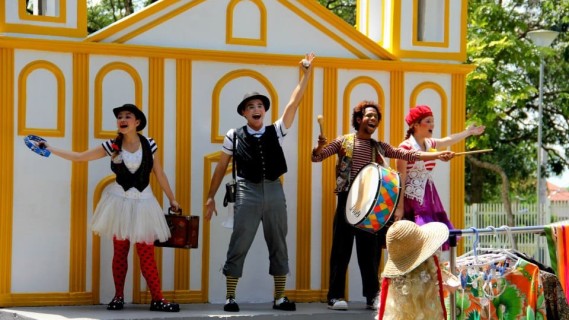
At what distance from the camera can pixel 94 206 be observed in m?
10.3

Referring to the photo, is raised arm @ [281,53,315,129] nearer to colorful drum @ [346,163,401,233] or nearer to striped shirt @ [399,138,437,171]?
colorful drum @ [346,163,401,233]

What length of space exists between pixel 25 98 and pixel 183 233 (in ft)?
6.15

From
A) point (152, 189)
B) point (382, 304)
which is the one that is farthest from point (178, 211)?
point (382, 304)

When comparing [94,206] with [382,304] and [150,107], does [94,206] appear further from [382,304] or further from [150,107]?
[382,304]

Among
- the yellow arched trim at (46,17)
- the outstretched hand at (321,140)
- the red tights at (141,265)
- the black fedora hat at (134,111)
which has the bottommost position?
the red tights at (141,265)

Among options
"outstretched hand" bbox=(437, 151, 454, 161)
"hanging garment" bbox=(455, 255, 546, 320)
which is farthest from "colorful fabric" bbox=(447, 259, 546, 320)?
"outstretched hand" bbox=(437, 151, 454, 161)

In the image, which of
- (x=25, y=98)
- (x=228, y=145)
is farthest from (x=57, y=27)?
(x=228, y=145)

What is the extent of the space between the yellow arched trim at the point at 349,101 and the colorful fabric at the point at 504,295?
395cm

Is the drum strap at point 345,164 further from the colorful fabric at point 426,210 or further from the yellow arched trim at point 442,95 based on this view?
the yellow arched trim at point 442,95

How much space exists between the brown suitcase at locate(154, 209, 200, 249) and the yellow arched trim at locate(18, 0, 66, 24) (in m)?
2.11

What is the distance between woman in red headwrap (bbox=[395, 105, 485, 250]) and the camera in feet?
33.3

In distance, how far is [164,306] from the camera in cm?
984

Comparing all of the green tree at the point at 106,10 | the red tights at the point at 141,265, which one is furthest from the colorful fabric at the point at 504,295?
the green tree at the point at 106,10

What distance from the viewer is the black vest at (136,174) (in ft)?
32.1
